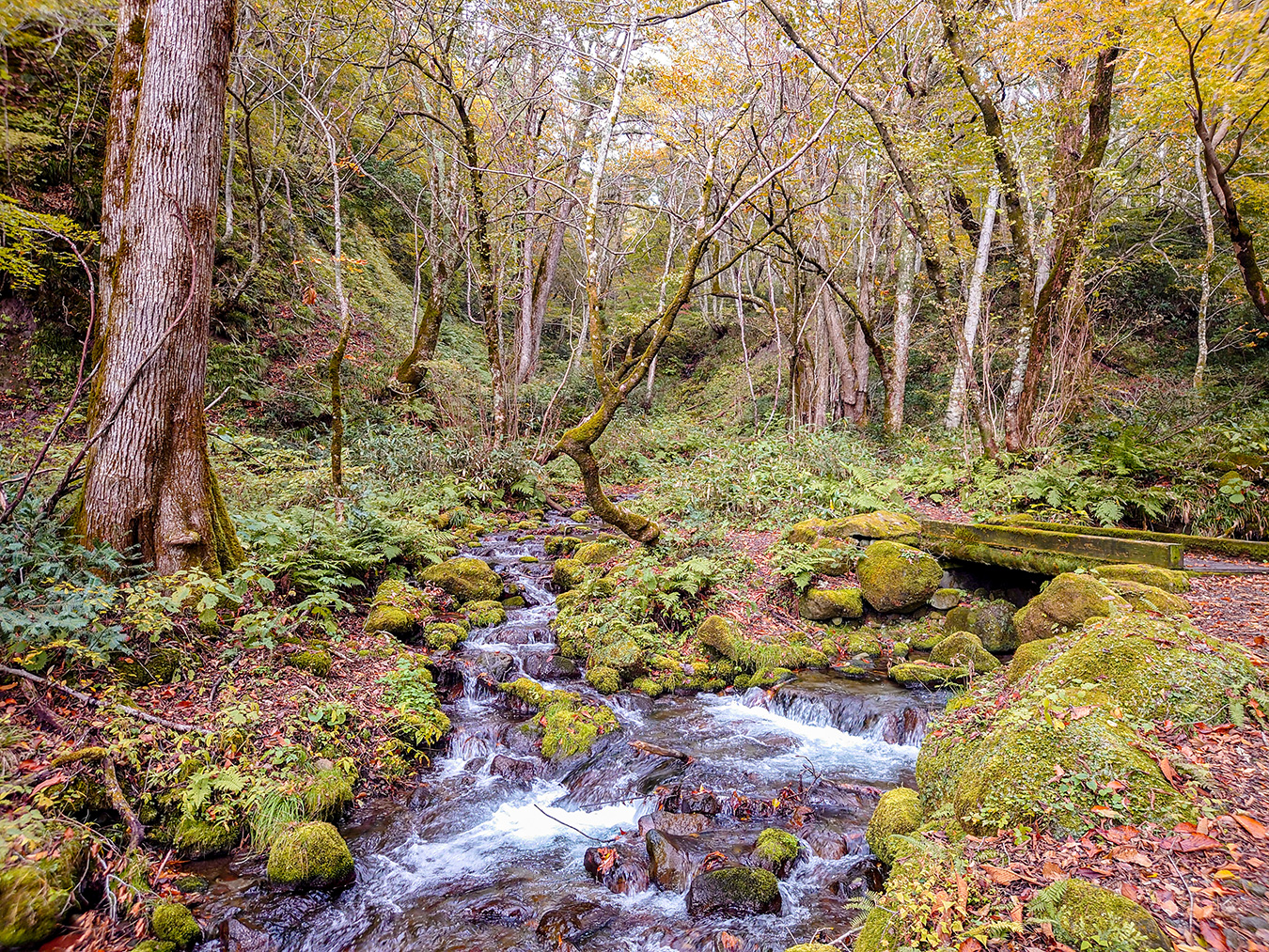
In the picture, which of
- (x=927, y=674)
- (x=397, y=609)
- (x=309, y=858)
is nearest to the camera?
(x=309, y=858)

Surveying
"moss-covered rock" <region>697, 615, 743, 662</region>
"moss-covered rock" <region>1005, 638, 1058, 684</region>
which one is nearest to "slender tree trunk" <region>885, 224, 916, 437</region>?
"moss-covered rock" <region>697, 615, 743, 662</region>

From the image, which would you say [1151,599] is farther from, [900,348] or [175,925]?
[900,348]

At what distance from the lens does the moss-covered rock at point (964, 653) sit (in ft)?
22.0

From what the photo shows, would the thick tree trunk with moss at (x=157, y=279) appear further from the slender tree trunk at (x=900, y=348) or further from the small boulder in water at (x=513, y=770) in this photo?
the slender tree trunk at (x=900, y=348)

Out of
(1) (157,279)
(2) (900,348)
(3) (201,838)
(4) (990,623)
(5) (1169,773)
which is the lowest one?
(3) (201,838)

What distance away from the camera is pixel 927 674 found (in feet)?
22.3

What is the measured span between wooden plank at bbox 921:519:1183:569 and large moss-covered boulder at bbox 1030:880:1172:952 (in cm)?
565

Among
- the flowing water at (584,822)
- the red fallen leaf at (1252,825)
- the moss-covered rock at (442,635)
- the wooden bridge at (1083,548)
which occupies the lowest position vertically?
the flowing water at (584,822)

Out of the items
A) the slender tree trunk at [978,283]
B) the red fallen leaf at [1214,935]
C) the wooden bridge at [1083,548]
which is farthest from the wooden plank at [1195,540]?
the slender tree trunk at [978,283]

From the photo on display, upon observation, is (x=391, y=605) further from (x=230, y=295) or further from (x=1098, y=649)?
(x=230, y=295)

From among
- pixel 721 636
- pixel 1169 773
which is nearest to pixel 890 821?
pixel 1169 773

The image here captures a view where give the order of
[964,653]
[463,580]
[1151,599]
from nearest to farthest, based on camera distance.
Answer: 1. [1151,599]
2. [964,653]
3. [463,580]

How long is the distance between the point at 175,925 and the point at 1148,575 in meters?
8.73

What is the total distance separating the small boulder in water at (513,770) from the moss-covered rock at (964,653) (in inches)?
192
